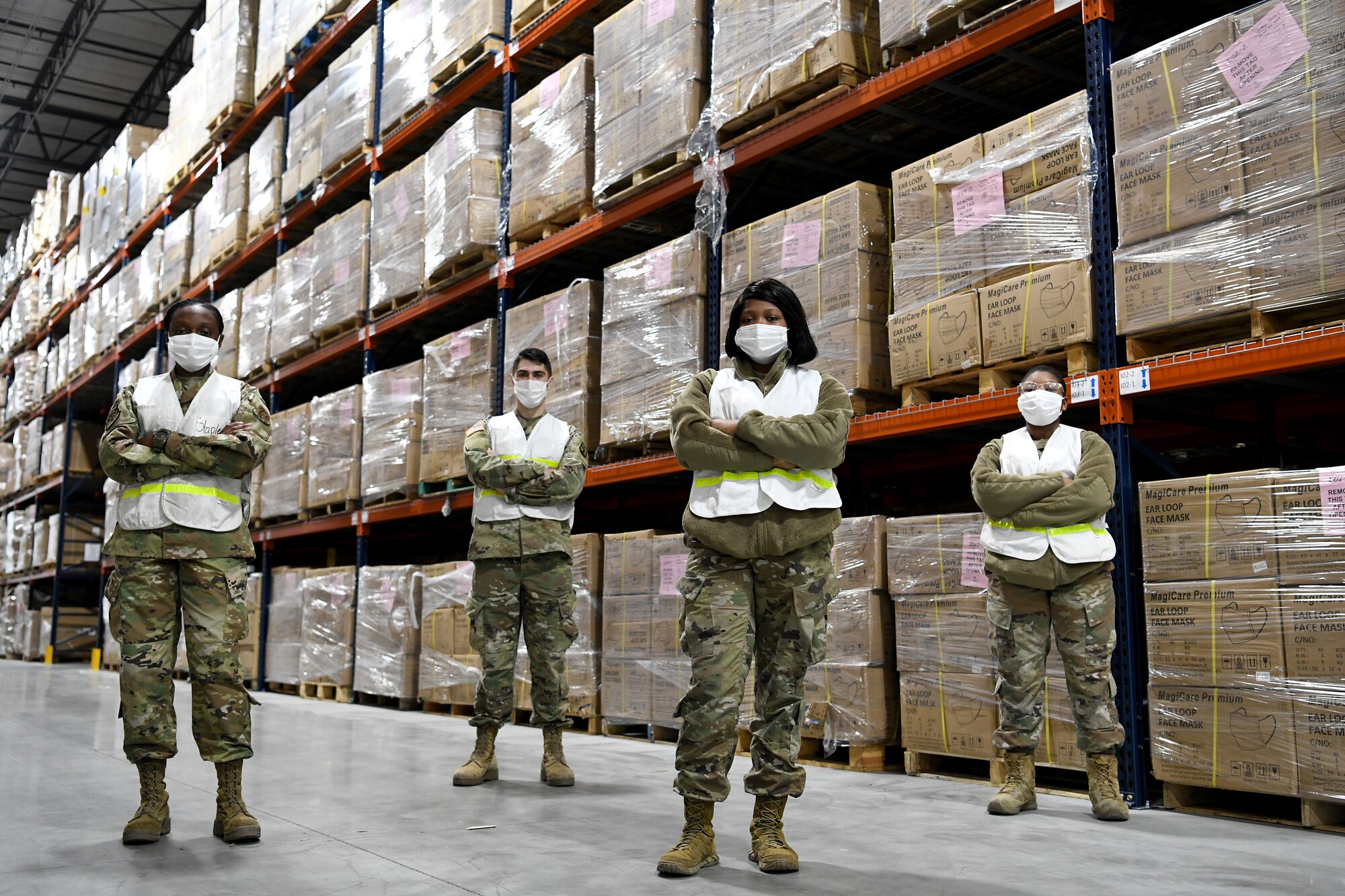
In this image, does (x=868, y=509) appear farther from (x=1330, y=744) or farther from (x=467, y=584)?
(x=1330, y=744)

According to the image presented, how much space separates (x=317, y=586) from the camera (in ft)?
33.5

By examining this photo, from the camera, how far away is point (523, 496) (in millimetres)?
4891

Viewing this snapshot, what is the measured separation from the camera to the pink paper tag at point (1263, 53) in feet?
13.6

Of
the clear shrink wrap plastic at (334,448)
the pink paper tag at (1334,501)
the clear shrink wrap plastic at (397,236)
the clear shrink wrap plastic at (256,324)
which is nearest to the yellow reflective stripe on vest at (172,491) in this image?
the pink paper tag at (1334,501)

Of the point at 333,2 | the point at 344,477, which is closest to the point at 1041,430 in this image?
the point at 344,477

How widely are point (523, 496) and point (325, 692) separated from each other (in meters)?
6.42

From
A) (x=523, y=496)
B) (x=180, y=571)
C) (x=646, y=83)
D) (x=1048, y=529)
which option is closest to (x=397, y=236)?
(x=646, y=83)

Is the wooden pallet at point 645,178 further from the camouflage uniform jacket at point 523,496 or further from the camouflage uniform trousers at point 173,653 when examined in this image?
the camouflage uniform trousers at point 173,653

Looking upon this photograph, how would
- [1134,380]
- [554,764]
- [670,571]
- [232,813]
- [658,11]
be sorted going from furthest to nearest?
[658,11]
[670,571]
[554,764]
[1134,380]
[232,813]

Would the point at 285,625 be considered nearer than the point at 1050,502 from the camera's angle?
No

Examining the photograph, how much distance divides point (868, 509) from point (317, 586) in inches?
206

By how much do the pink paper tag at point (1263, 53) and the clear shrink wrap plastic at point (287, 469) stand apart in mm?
9020

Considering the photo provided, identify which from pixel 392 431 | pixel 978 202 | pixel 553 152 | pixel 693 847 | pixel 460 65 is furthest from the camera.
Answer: pixel 392 431

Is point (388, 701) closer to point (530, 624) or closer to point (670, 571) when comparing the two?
point (670, 571)
